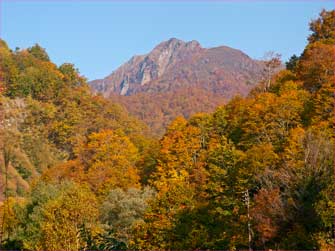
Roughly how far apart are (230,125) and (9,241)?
25.6 meters

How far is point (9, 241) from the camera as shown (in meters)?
48.9

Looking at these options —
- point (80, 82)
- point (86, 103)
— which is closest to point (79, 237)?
point (86, 103)

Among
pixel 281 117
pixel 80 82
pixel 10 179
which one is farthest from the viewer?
pixel 80 82

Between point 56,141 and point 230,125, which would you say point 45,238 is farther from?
point 56,141

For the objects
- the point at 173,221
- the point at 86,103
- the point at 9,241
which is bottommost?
the point at 9,241

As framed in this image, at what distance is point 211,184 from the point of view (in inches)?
1441

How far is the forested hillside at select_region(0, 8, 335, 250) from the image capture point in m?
30.4

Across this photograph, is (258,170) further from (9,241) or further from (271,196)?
(9,241)

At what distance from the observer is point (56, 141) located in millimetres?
105188

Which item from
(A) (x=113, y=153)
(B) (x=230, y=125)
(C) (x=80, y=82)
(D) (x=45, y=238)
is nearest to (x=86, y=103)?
(C) (x=80, y=82)

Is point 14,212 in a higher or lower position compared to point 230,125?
lower

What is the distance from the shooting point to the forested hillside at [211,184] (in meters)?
30.4

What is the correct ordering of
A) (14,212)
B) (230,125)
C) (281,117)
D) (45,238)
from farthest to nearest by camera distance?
(230,125)
(14,212)
(281,117)
(45,238)

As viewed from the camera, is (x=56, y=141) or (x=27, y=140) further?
(x=56, y=141)
